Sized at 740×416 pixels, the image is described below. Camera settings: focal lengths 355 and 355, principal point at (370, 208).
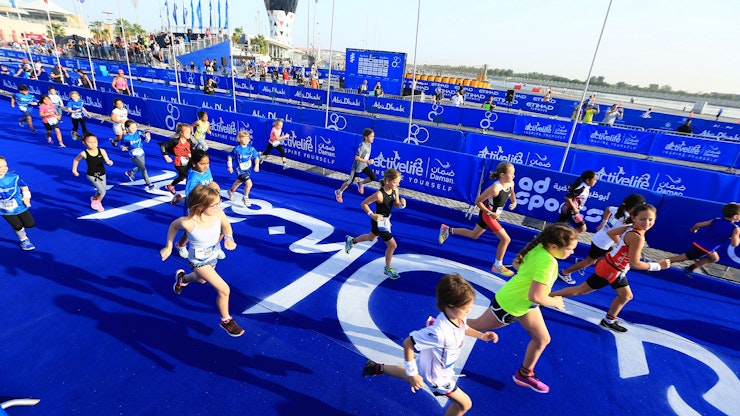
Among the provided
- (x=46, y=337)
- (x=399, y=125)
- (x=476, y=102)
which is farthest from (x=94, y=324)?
(x=476, y=102)

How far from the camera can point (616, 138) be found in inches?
736

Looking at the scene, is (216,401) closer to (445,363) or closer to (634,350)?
(445,363)

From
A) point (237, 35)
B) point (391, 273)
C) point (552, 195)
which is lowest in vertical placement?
point (391, 273)

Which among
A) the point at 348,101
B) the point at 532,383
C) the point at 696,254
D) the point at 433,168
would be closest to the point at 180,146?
the point at 433,168

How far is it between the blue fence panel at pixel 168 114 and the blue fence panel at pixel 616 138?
19.6 m

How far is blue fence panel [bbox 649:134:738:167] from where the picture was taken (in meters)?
16.7

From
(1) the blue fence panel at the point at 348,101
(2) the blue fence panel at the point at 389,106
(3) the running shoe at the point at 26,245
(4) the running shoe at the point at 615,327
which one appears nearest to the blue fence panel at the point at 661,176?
(4) the running shoe at the point at 615,327

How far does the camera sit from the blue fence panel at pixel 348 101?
89.3 feet

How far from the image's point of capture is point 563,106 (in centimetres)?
3203

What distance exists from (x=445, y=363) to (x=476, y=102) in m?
38.7

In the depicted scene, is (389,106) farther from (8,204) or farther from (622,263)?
(622,263)

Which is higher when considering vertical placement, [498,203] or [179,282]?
[498,203]

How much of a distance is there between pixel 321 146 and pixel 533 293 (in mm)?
9577

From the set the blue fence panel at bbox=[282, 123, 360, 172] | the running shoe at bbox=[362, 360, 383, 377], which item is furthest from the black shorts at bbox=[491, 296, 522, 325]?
the blue fence panel at bbox=[282, 123, 360, 172]
